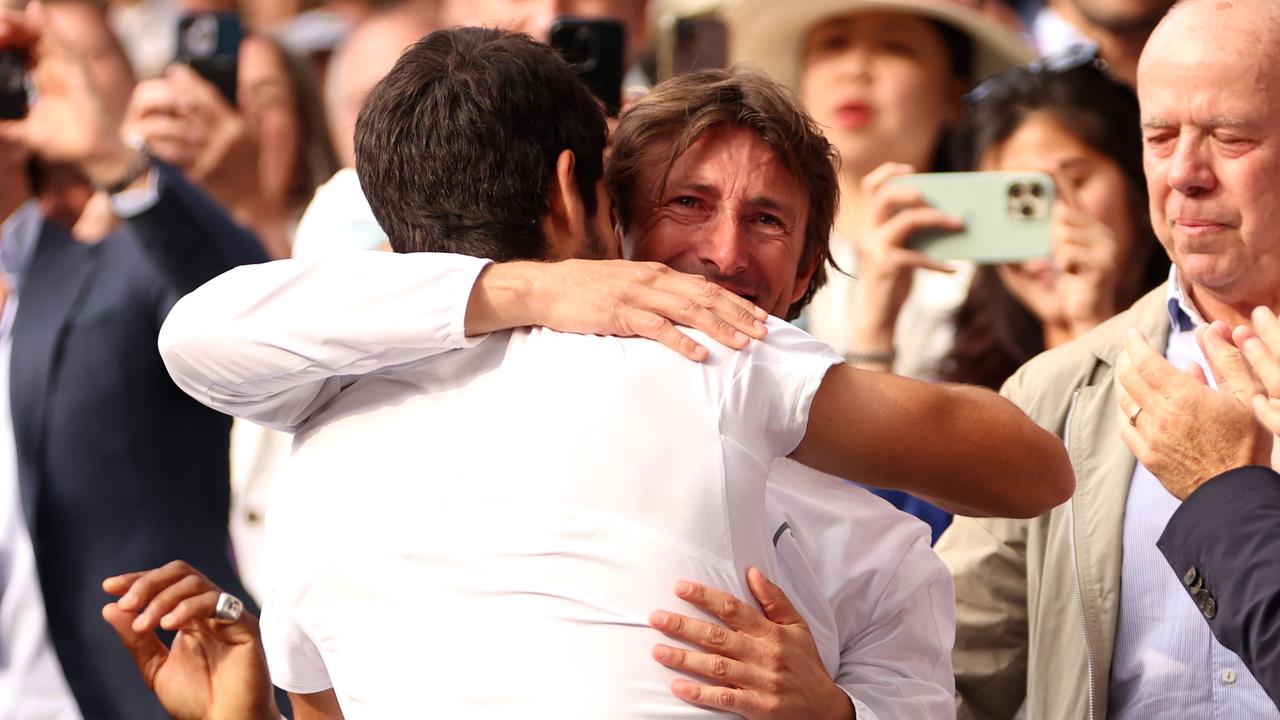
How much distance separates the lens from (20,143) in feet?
12.3

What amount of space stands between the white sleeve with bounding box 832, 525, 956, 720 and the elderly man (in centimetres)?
47

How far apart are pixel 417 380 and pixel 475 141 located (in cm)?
27

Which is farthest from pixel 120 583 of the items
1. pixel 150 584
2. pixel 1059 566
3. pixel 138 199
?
pixel 1059 566

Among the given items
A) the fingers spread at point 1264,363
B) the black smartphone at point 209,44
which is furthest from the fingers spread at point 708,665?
the black smartphone at point 209,44

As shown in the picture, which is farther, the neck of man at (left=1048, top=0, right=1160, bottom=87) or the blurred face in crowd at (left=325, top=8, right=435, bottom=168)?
the blurred face in crowd at (left=325, top=8, right=435, bottom=168)

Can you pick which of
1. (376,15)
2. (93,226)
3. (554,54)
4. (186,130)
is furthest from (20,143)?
(554,54)

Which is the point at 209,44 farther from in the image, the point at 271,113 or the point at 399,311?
the point at 399,311

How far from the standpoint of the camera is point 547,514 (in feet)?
5.93

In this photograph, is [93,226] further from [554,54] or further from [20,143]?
[554,54]

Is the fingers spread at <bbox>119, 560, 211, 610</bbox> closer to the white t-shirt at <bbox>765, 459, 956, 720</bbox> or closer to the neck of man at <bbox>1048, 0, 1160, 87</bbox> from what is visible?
the white t-shirt at <bbox>765, 459, 956, 720</bbox>

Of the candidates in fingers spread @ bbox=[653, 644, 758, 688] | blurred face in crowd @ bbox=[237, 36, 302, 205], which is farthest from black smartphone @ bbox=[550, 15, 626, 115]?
blurred face in crowd @ bbox=[237, 36, 302, 205]

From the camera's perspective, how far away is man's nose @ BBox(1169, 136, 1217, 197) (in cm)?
265

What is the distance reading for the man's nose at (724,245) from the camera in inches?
90.4

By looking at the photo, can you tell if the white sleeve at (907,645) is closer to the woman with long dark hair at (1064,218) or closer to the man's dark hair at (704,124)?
the man's dark hair at (704,124)
